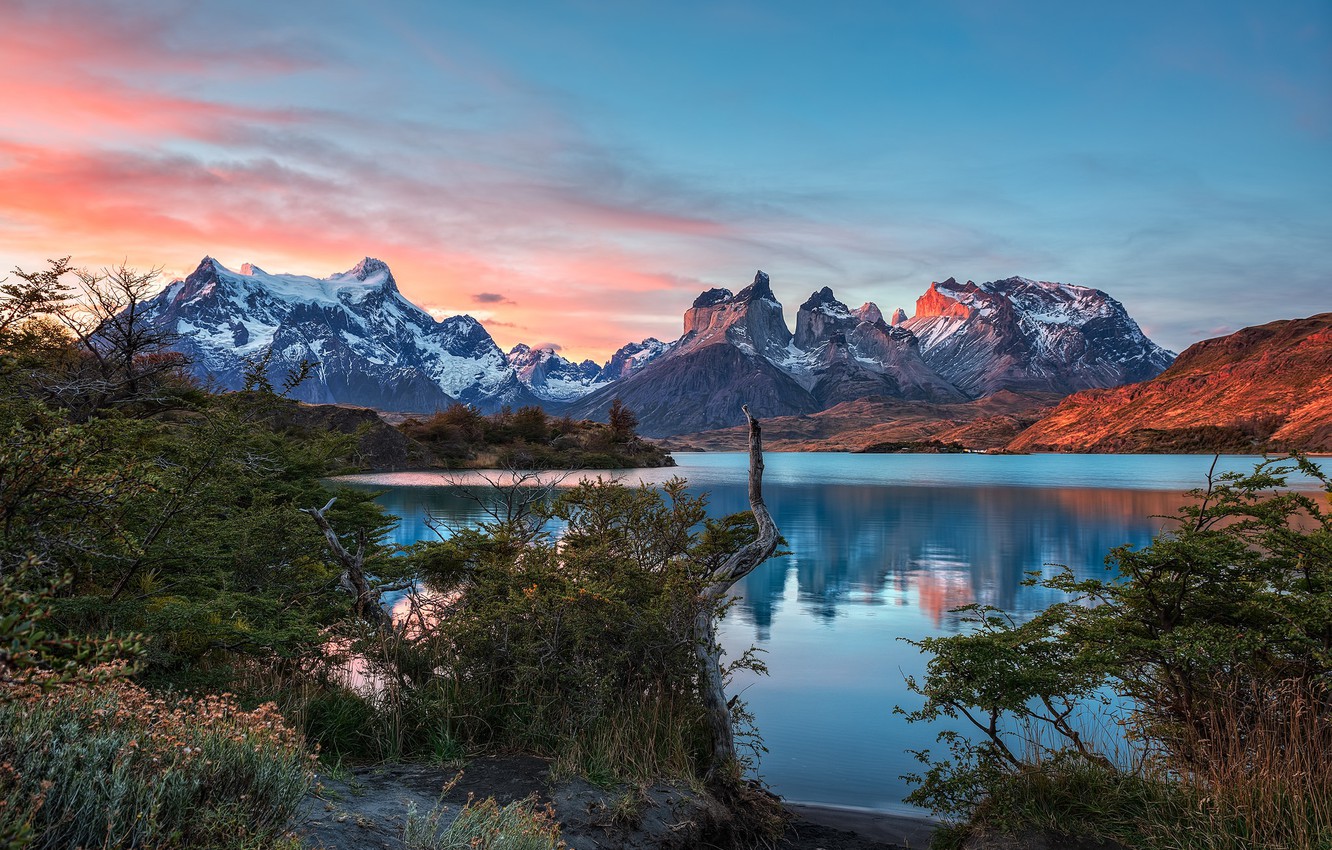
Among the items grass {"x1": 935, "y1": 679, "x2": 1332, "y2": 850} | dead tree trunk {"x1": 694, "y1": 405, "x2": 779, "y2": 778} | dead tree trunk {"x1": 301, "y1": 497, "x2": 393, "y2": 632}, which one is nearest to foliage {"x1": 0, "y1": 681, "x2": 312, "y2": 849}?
dead tree trunk {"x1": 694, "y1": 405, "x2": 779, "y2": 778}

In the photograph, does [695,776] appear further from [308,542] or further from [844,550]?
[844,550]

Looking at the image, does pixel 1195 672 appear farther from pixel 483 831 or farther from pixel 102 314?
pixel 102 314

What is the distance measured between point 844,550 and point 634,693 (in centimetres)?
2990

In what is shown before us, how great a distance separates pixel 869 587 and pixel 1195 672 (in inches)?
836

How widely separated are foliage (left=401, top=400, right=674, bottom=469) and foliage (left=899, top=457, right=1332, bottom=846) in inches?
3222

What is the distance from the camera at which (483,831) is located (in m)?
5.73

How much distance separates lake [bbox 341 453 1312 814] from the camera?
12.9 metres

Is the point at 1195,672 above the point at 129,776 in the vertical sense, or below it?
below

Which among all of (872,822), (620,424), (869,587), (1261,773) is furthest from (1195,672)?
(620,424)

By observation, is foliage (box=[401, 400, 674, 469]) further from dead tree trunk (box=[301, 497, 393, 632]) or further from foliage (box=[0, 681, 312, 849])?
foliage (box=[0, 681, 312, 849])

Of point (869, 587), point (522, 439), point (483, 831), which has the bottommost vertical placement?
point (869, 587)

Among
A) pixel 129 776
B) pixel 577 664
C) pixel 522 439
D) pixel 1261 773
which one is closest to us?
pixel 129 776

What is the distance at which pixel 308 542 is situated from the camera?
1217cm

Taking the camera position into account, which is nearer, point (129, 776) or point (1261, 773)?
point (129, 776)
